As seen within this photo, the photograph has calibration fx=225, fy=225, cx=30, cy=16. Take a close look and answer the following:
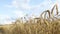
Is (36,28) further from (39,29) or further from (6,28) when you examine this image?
(6,28)

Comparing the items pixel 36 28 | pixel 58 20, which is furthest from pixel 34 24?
pixel 58 20

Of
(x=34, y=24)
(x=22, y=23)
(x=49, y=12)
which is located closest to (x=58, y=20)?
(x=49, y=12)

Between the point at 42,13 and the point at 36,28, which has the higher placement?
the point at 42,13

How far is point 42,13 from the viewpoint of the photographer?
194 centimetres

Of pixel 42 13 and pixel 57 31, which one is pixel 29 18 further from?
pixel 57 31

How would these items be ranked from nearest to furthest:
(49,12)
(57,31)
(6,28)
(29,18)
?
1. (57,31)
2. (49,12)
3. (29,18)
4. (6,28)

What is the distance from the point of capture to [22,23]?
2.05 m

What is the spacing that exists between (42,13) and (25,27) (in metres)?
0.20

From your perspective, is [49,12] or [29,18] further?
[29,18]

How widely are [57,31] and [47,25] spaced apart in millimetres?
107

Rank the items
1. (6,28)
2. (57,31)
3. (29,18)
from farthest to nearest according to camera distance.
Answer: (6,28), (29,18), (57,31)

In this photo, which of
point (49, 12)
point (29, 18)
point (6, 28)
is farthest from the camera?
point (6, 28)

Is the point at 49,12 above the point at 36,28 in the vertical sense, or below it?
above

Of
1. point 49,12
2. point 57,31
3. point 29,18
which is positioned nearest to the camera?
point 57,31
